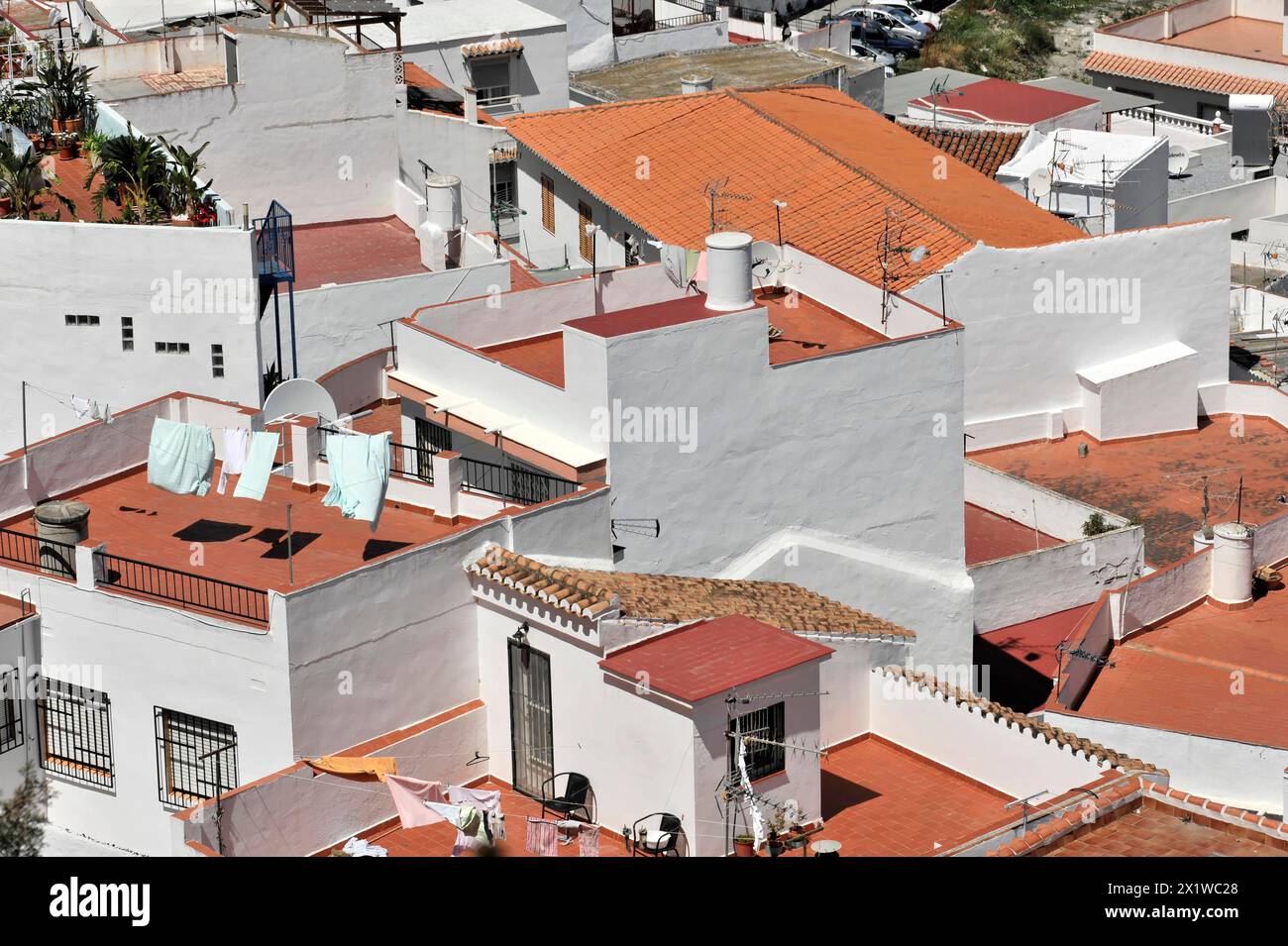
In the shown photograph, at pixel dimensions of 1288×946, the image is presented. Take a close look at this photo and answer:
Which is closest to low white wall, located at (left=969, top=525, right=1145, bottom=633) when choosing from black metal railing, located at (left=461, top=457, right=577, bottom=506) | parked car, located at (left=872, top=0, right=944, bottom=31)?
black metal railing, located at (left=461, top=457, right=577, bottom=506)

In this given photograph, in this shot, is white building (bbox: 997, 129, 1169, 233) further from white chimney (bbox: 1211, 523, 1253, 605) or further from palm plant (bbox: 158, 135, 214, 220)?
palm plant (bbox: 158, 135, 214, 220)

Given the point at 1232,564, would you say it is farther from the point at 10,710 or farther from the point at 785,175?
the point at 10,710

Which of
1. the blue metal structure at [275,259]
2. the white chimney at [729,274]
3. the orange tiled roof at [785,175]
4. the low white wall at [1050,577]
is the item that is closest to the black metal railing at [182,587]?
the blue metal structure at [275,259]

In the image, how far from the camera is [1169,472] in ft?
169

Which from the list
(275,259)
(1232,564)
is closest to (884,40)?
(1232,564)

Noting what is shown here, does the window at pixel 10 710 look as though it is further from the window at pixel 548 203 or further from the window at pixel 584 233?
the window at pixel 548 203

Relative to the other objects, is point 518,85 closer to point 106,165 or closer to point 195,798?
point 106,165

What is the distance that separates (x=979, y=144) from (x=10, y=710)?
3807 cm

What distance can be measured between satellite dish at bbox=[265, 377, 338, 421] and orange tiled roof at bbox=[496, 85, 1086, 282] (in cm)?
1356

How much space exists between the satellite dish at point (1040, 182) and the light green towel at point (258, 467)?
1149 inches

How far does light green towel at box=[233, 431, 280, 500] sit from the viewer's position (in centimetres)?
3722

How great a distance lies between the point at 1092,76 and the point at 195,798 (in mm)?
62769

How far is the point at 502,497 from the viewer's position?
37.4m

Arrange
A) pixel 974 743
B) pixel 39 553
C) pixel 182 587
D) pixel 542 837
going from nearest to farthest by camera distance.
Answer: pixel 542 837
pixel 182 587
pixel 974 743
pixel 39 553
